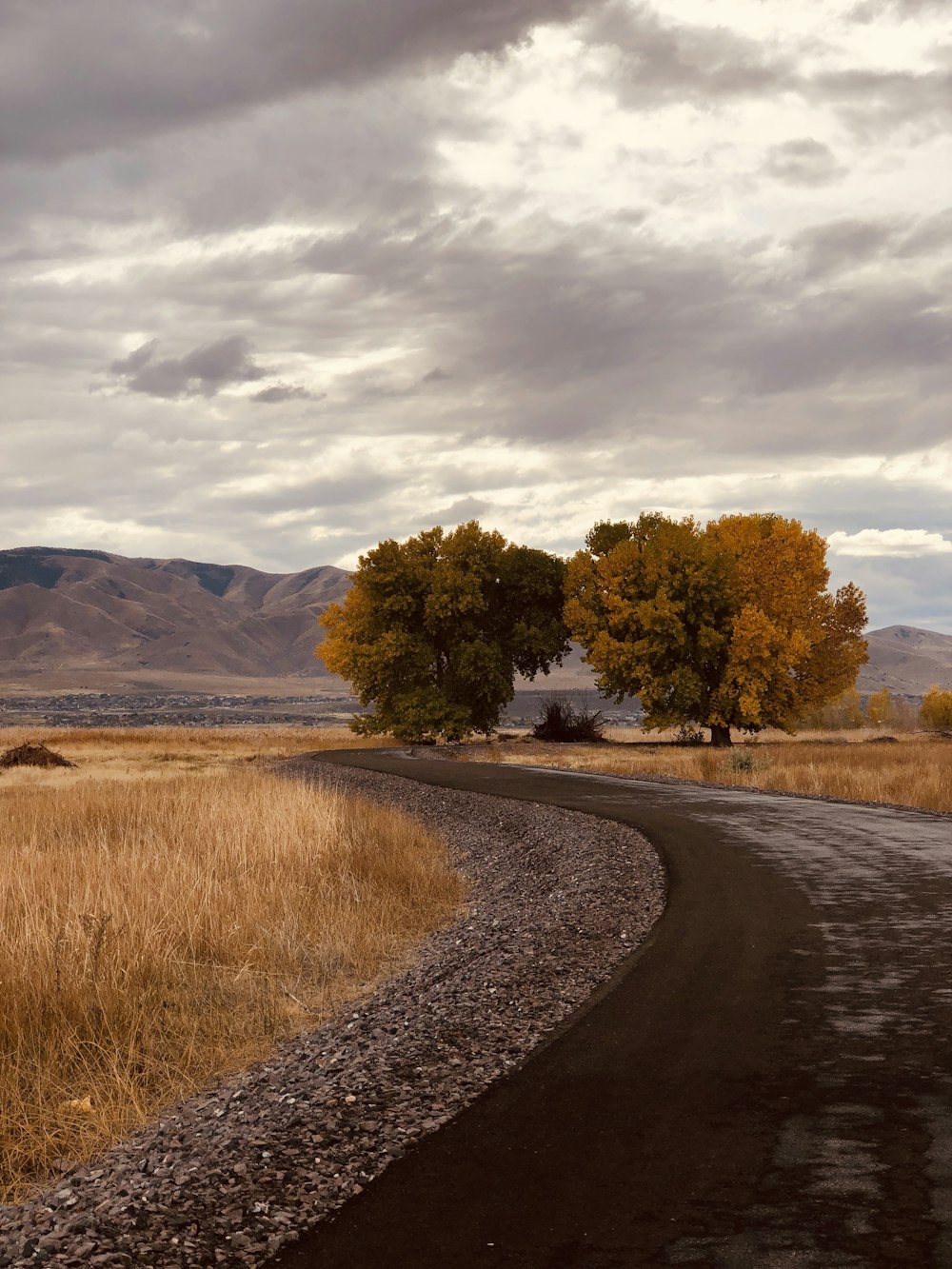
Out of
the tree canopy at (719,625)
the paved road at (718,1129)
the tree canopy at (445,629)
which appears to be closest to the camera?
the paved road at (718,1129)

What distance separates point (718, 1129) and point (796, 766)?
96.0 ft

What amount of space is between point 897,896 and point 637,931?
10.5 ft

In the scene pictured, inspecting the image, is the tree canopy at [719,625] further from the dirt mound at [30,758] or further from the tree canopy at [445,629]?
the dirt mound at [30,758]

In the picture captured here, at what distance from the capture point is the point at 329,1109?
19.8 feet

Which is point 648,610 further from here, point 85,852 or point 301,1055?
point 301,1055

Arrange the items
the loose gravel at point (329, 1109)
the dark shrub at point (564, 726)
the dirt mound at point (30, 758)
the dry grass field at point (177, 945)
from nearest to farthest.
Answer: the loose gravel at point (329, 1109), the dry grass field at point (177, 945), the dirt mound at point (30, 758), the dark shrub at point (564, 726)

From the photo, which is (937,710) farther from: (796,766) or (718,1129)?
(718,1129)

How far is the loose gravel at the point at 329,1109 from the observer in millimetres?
4672

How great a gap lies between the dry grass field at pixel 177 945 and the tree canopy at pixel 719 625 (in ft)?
102

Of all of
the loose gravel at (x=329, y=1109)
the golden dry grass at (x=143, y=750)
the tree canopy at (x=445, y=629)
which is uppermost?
the tree canopy at (x=445, y=629)

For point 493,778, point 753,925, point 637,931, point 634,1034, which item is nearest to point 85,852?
point 637,931

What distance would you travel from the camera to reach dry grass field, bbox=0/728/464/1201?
684cm

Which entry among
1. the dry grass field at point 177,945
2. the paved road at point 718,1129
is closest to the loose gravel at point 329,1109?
the paved road at point 718,1129

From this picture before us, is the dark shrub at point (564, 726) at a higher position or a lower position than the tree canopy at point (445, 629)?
lower
